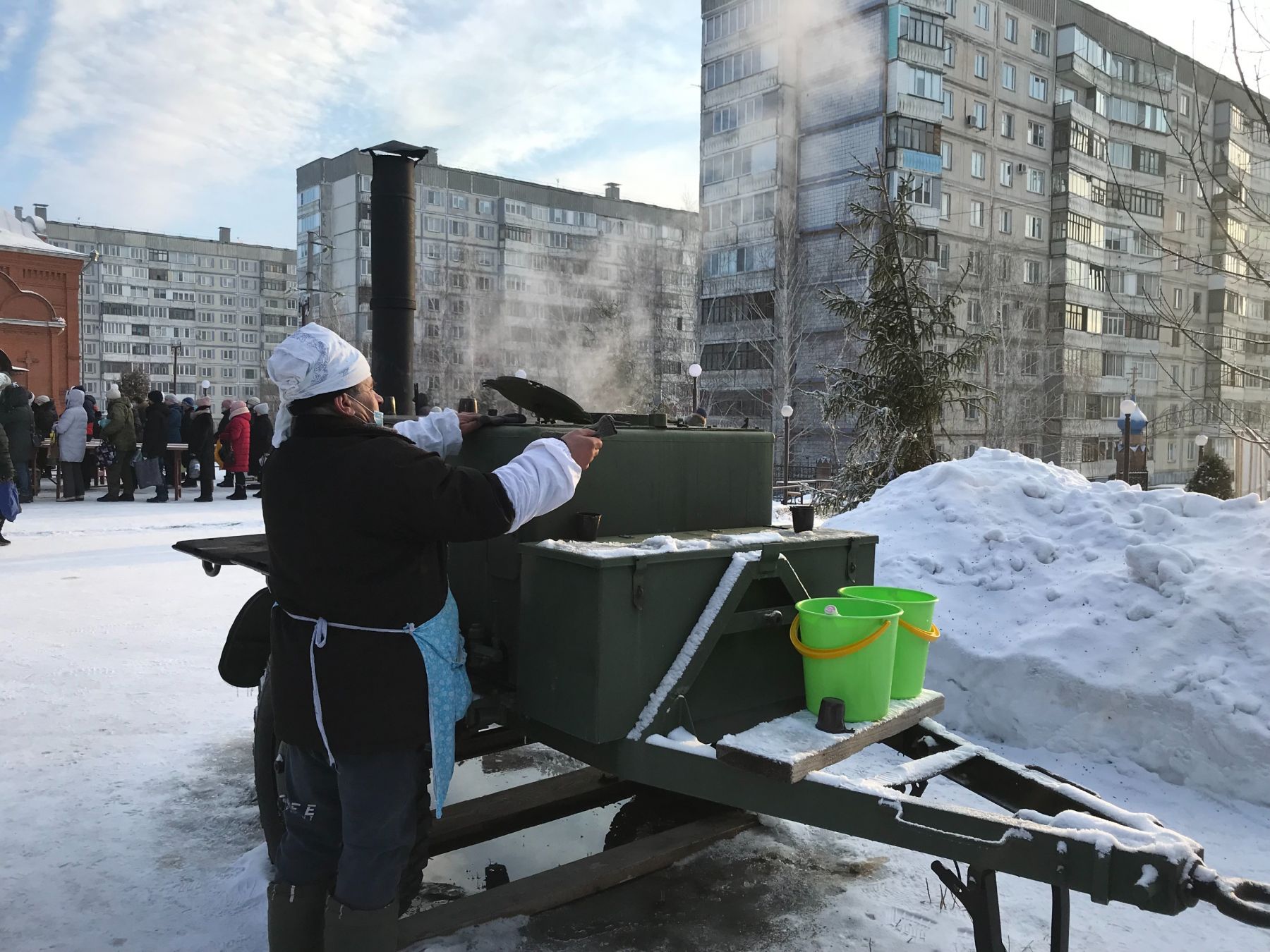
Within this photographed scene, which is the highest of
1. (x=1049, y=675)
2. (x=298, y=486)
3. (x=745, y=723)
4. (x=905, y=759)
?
(x=298, y=486)

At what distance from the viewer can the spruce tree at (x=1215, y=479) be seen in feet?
48.7

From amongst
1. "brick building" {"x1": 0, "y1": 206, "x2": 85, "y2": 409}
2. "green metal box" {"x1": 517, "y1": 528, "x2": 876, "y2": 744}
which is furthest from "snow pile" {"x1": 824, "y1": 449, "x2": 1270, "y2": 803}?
"brick building" {"x1": 0, "y1": 206, "x2": 85, "y2": 409}

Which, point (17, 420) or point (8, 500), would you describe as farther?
point (17, 420)

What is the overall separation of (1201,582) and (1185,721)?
31.2 inches

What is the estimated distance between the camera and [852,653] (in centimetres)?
245

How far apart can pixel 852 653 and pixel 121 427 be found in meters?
14.7

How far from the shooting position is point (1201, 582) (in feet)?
14.9

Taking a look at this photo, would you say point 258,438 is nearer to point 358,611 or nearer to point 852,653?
point 358,611

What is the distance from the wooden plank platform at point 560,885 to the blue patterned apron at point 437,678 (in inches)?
16.9

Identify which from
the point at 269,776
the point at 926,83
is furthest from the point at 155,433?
the point at 926,83

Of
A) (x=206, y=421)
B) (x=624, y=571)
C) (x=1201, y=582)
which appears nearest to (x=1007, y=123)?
(x=206, y=421)

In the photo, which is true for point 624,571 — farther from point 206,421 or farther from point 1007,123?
point 1007,123

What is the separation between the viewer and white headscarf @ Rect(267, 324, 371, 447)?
223cm

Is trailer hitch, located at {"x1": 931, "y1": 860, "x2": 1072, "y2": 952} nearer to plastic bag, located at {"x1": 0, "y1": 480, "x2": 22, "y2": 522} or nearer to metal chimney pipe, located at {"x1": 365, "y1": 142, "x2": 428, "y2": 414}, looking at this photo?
metal chimney pipe, located at {"x1": 365, "y1": 142, "x2": 428, "y2": 414}
